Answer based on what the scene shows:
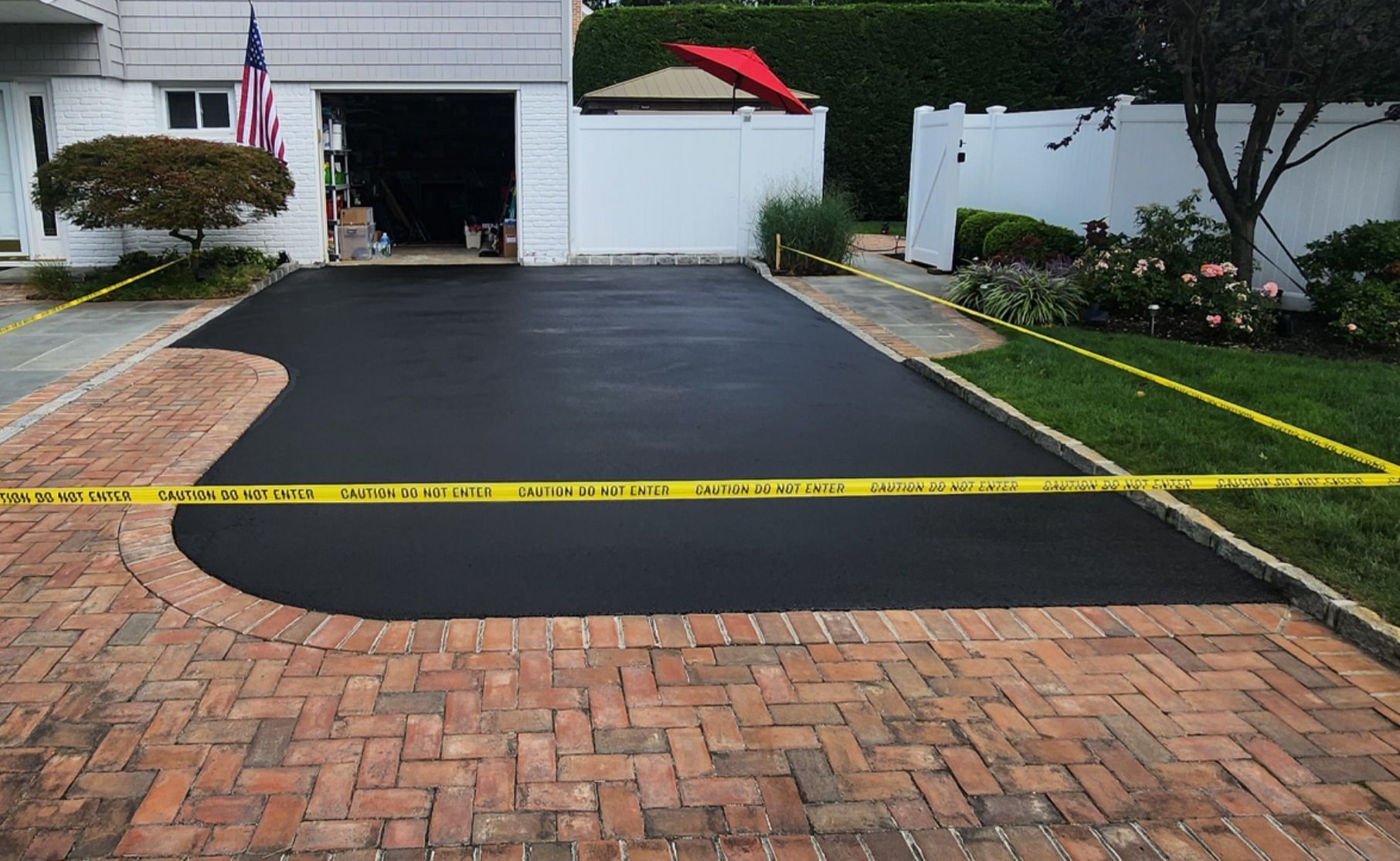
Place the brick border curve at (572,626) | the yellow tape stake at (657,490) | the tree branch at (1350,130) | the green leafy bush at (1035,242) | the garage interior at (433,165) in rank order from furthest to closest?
the garage interior at (433,165) < the green leafy bush at (1035,242) < the tree branch at (1350,130) < the yellow tape stake at (657,490) < the brick border curve at (572,626)

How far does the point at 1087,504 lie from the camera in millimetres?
5879

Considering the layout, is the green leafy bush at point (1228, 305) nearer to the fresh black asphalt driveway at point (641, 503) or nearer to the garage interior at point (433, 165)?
the fresh black asphalt driveway at point (641, 503)

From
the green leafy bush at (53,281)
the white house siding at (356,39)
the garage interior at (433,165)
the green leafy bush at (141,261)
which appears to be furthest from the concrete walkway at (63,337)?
the garage interior at (433,165)

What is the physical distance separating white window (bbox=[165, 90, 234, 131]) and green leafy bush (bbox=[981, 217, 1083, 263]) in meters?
11.1

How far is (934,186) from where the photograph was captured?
15.5m

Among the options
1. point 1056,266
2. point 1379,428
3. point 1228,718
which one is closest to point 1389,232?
point 1056,266

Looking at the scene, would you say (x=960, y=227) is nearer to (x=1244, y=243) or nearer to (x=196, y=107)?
(x=1244, y=243)

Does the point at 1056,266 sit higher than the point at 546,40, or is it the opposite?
the point at 546,40

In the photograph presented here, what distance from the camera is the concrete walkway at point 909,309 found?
1020 cm

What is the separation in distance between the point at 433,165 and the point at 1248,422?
58.2 ft

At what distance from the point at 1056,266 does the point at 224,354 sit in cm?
860

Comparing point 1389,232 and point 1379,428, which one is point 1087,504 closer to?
point 1379,428

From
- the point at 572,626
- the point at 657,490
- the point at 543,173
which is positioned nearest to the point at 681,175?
Result: the point at 543,173

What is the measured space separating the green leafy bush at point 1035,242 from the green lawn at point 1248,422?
2519 millimetres
